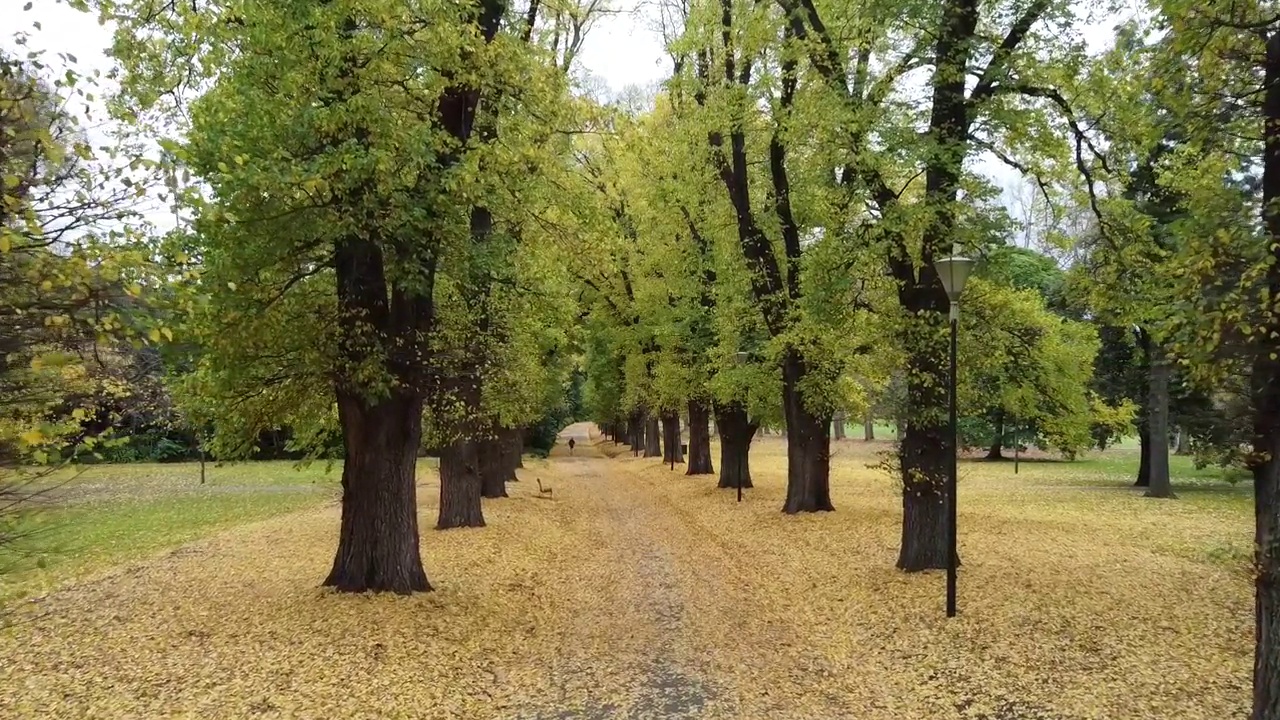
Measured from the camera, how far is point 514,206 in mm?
9688

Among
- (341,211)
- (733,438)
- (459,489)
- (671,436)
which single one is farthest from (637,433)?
→ (341,211)

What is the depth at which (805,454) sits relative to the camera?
16.4m

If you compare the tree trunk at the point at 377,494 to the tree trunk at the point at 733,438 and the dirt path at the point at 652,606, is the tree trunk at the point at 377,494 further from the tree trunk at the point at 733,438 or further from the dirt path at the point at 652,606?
the tree trunk at the point at 733,438

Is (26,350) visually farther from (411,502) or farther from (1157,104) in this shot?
(1157,104)

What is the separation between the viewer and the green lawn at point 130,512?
4117 millimetres

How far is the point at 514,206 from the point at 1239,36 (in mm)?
6974

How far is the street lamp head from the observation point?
796cm

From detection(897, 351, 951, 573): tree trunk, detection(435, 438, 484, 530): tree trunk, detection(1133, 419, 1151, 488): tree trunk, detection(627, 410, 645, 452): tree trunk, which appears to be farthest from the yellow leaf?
detection(627, 410, 645, 452): tree trunk

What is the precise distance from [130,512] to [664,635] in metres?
16.5

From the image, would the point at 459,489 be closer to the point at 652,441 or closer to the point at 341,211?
the point at 341,211

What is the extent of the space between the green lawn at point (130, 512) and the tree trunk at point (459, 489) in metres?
2.08

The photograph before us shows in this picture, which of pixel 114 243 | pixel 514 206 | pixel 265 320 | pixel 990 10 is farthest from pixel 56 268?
pixel 990 10

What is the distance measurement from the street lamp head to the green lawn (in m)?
7.23

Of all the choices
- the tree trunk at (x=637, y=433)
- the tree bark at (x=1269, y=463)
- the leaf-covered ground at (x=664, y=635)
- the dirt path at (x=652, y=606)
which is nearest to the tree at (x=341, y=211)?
the leaf-covered ground at (x=664, y=635)
